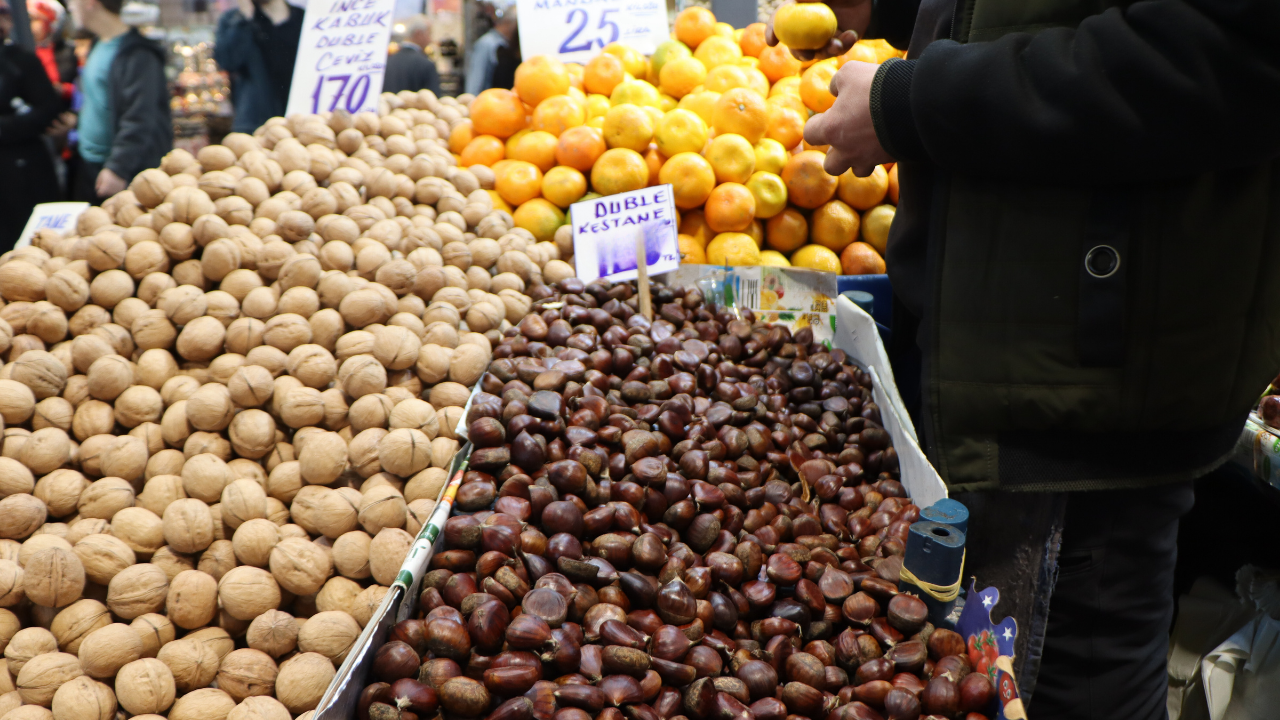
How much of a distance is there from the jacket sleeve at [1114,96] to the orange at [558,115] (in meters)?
2.06

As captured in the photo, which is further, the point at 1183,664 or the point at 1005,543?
the point at 1183,664

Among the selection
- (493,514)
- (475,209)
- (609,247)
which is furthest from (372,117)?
(493,514)

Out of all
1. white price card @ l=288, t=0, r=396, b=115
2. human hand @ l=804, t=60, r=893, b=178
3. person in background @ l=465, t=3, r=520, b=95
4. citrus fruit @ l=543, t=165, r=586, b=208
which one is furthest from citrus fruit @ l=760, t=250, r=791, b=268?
person in background @ l=465, t=3, r=520, b=95

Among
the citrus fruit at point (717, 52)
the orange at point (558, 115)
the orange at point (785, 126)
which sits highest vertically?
the citrus fruit at point (717, 52)

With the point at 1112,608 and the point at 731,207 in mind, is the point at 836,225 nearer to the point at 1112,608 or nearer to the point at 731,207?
the point at 731,207

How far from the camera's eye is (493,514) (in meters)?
1.37

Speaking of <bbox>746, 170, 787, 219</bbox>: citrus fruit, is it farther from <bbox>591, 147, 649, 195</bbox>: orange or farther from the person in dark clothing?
the person in dark clothing

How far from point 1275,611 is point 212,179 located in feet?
10.6

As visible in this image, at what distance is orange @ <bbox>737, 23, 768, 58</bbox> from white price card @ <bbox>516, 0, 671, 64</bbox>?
0.41m

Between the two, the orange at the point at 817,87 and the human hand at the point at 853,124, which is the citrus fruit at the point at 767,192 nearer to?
the orange at the point at 817,87

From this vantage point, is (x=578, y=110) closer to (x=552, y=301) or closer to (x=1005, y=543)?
(x=552, y=301)

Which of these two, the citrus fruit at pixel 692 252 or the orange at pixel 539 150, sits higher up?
the orange at pixel 539 150

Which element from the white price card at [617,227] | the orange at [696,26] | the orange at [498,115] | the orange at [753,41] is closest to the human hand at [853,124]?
the white price card at [617,227]

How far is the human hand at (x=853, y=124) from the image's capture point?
4.47ft
